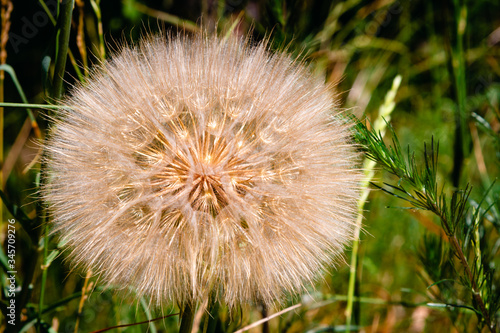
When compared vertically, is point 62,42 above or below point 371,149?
above

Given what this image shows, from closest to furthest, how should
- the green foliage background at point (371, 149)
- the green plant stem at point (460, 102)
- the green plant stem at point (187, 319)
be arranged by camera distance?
1. the green plant stem at point (187, 319)
2. the green foliage background at point (371, 149)
3. the green plant stem at point (460, 102)

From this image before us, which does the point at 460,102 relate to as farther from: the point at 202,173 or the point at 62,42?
the point at 62,42

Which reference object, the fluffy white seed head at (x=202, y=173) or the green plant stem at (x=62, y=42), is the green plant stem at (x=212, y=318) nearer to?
the fluffy white seed head at (x=202, y=173)

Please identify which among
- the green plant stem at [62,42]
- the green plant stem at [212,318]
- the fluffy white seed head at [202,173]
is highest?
the green plant stem at [62,42]

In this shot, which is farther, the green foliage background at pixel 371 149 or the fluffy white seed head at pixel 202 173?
the green foliage background at pixel 371 149

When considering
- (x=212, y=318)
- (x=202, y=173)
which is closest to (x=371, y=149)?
(x=202, y=173)

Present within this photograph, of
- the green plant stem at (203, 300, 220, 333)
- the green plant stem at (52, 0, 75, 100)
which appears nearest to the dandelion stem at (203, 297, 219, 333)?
the green plant stem at (203, 300, 220, 333)

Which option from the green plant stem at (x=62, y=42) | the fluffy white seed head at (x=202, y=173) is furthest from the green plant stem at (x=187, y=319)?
the green plant stem at (x=62, y=42)
